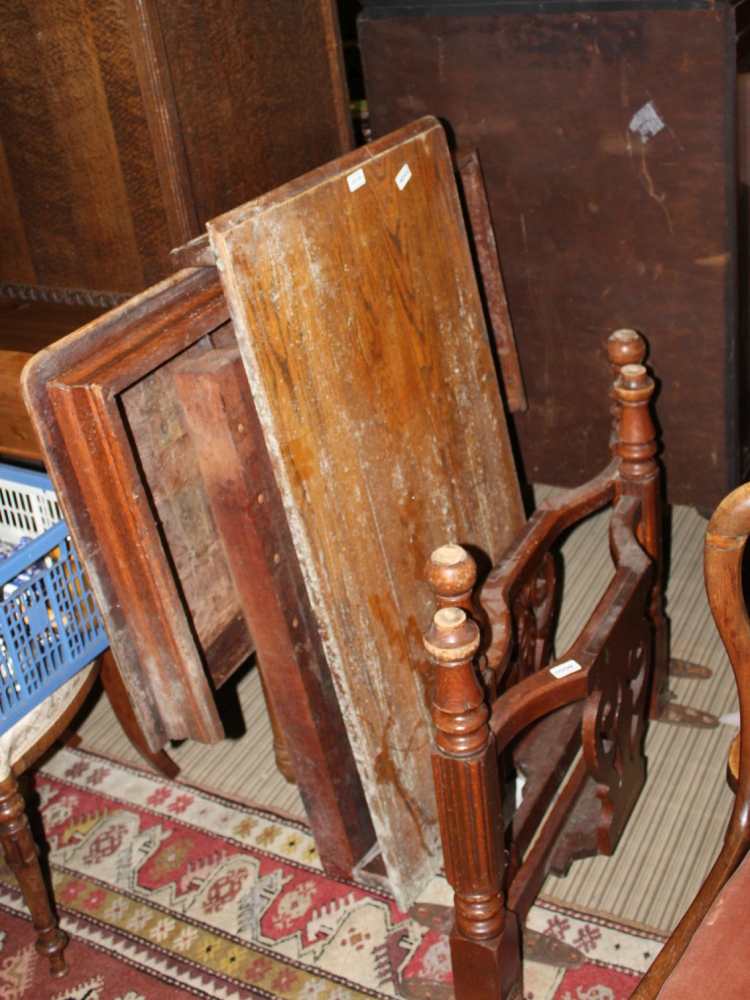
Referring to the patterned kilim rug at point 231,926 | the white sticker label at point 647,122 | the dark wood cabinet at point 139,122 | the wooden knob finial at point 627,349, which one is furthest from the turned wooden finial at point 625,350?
the patterned kilim rug at point 231,926

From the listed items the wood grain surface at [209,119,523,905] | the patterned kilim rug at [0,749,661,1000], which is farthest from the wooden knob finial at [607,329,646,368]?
the patterned kilim rug at [0,749,661,1000]

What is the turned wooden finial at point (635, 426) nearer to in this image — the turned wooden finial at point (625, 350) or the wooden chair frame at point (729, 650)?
the turned wooden finial at point (625, 350)

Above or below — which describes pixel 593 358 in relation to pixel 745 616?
below

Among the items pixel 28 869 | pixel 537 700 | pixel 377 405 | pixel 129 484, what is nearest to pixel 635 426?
pixel 377 405

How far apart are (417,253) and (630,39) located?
0.74m

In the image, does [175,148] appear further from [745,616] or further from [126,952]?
[126,952]

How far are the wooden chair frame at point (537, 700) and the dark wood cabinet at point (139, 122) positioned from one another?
2.64 ft

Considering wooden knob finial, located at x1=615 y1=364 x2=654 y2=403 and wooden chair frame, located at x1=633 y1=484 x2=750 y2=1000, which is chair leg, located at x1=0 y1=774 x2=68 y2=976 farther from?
wooden knob finial, located at x1=615 y1=364 x2=654 y2=403

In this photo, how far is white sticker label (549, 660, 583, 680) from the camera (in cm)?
161

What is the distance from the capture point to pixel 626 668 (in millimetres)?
1844

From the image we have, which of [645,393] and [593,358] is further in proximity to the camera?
[593,358]

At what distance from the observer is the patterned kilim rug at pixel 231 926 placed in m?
1.85

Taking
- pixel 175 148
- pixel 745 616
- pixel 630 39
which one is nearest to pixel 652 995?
pixel 745 616

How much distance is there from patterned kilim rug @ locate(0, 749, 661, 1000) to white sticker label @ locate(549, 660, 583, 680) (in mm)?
525
